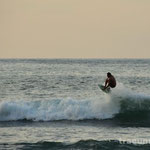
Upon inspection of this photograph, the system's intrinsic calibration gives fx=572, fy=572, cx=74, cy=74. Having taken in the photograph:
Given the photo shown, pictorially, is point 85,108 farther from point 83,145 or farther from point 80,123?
point 83,145

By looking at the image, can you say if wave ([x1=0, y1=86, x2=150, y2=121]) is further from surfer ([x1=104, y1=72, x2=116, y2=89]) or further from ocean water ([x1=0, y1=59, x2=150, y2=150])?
surfer ([x1=104, y1=72, x2=116, y2=89])

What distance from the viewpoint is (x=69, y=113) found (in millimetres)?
29688

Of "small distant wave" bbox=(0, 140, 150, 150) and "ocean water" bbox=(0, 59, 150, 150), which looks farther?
"ocean water" bbox=(0, 59, 150, 150)

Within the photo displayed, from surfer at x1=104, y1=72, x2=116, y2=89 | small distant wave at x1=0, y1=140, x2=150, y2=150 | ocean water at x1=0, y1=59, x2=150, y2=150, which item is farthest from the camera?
surfer at x1=104, y1=72, x2=116, y2=89

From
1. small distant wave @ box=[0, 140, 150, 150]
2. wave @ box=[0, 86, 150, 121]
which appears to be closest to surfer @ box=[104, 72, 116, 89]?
wave @ box=[0, 86, 150, 121]

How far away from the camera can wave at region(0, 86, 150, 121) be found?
29.4 metres

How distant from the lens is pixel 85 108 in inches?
1198

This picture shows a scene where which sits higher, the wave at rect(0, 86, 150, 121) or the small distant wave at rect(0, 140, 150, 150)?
the wave at rect(0, 86, 150, 121)

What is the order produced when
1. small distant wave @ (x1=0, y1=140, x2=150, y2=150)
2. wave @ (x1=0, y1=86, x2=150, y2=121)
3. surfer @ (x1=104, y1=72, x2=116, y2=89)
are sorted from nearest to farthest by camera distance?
small distant wave @ (x1=0, y1=140, x2=150, y2=150)
surfer @ (x1=104, y1=72, x2=116, y2=89)
wave @ (x1=0, y1=86, x2=150, y2=121)

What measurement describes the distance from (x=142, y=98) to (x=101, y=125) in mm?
4676

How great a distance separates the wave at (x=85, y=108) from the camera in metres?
29.4

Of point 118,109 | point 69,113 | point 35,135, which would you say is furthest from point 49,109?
point 35,135

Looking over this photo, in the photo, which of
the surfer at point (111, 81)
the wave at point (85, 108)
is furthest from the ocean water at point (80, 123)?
the surfer at point (111, 81)

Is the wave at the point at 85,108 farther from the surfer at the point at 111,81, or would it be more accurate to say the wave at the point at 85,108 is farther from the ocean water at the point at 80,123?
the surfer at the point at 111,81
